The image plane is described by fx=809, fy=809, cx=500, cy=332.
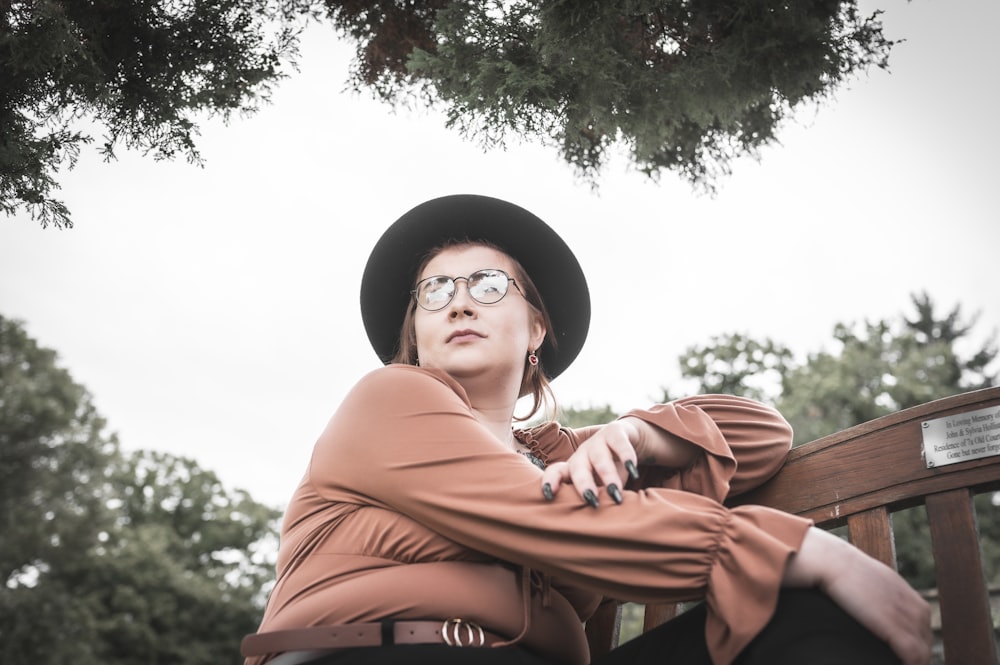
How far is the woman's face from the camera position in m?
2.35

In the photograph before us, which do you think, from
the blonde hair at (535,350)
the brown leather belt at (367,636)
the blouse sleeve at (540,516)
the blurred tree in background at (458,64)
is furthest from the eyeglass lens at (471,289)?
the brown leather belt at (367,636)

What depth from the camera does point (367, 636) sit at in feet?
5.23

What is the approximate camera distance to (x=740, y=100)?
2439 millimetres

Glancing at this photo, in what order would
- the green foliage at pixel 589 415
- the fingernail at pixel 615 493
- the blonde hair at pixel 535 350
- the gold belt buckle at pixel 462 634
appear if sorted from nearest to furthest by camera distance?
the fingernail at pixel 615 493 < the gold belt buckle at pixel 462 634 < the blonde hair at pixel 535 350 < the green foliage at pixel 589 415

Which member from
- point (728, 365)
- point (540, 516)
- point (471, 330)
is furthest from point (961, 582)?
point (728, 365)

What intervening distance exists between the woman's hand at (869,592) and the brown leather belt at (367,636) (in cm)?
65

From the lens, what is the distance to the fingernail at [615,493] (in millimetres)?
1504

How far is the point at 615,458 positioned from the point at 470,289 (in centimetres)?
87

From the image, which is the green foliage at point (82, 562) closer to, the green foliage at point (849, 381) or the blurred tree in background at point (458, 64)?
the green foliage at point (849, 381)


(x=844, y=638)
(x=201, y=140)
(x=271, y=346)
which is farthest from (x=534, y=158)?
(x=271, y=346)

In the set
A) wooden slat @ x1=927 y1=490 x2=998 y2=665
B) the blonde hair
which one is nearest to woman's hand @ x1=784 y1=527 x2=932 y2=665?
wooden slat @ x1=927 y1=490 x2=998 y2=665

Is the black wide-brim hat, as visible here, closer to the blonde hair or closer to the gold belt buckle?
the blonde hair

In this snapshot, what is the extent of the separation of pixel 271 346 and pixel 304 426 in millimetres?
4751

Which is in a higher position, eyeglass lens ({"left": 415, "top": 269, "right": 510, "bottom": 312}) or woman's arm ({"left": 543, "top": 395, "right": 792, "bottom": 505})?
eyeglass lens ({"left": 415, "top": 269, "right": 510, "bottom": 312})
